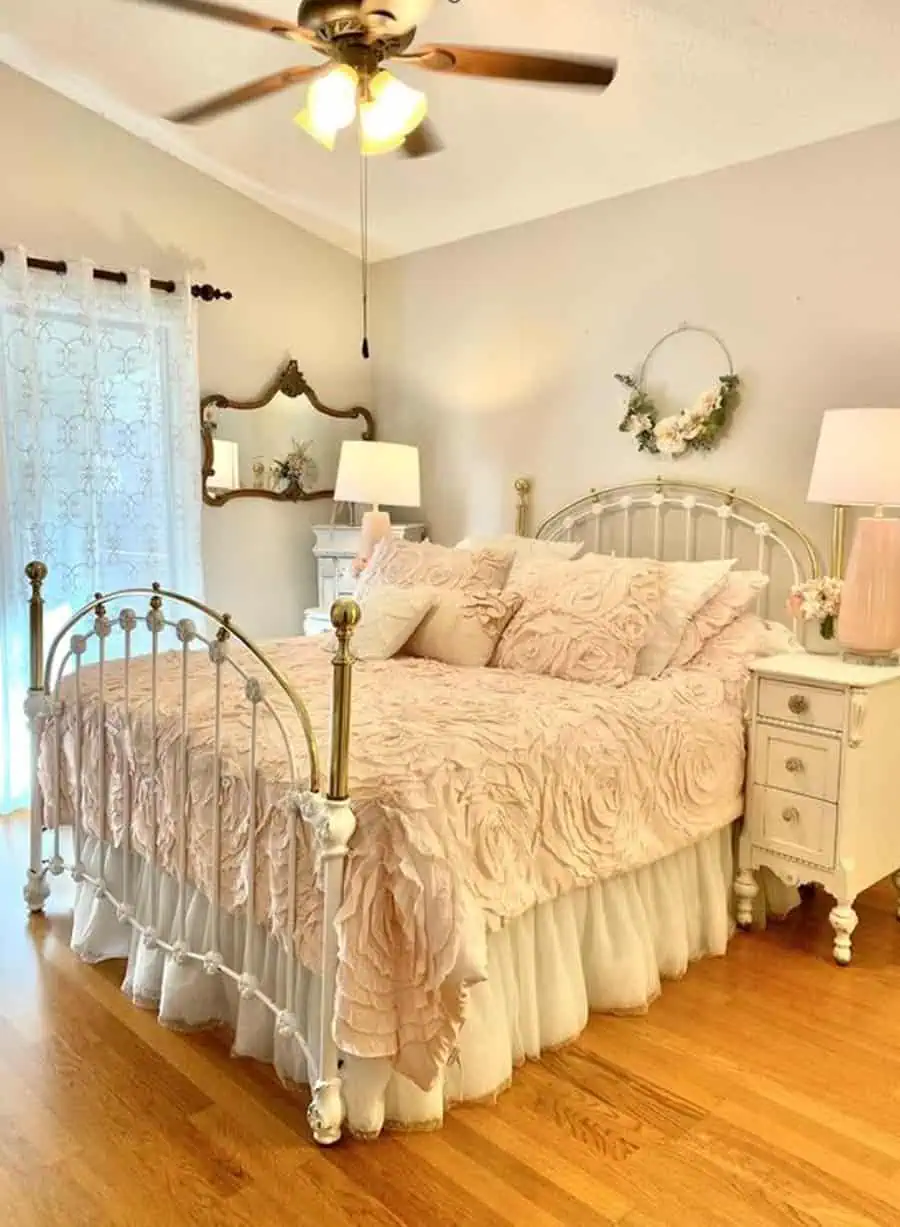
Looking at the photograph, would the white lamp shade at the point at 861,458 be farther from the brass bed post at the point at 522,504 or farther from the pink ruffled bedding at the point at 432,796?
the brass bed post at the point at 522,504

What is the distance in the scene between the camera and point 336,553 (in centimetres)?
470

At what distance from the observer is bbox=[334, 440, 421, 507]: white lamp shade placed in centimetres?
421

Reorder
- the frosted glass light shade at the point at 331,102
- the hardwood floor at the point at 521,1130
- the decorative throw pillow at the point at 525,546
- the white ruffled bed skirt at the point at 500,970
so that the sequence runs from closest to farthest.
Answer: the hardwood floor at the point at 521,1130 → the white ruffled bed skirt at the point at 500,970 → the frosted glass light shade at the point at 331,102 → the decorative throw pillow at the point at 525,546

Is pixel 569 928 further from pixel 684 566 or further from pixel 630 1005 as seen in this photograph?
pixel 684 566

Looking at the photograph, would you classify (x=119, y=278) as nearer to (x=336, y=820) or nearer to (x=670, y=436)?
(x=670, y=436)

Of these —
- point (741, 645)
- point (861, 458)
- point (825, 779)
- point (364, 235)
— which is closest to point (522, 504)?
point (741, 645)

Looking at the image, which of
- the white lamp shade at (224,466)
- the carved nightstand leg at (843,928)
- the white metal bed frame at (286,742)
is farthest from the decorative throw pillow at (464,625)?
the white lamp shade at (224,466)

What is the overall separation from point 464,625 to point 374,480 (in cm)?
124

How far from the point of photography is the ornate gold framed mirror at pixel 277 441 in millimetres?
4457

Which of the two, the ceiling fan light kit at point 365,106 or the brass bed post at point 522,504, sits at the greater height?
the ceiling fan light kit at point 365,106

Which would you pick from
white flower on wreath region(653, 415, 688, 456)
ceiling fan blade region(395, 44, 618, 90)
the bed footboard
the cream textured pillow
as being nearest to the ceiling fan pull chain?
white flower on wreath region(653, 415, 688, 456)

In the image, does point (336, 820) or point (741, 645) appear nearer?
point (336, 820)

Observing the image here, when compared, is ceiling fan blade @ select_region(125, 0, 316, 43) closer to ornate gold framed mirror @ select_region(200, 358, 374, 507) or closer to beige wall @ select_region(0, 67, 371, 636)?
beige wall @ select_region(0, 67, 371, 636)

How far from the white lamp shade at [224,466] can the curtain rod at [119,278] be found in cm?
64
